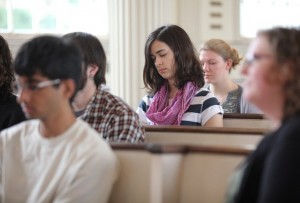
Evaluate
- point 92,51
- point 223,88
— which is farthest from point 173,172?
point 223,88

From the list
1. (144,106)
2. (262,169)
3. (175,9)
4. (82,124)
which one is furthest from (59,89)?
(175,9)

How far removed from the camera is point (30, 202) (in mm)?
1795

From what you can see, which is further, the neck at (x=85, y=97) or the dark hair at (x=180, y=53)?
the dark hair at (x=180, y=53)

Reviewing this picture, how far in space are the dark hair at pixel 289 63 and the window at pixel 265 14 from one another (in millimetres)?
3913

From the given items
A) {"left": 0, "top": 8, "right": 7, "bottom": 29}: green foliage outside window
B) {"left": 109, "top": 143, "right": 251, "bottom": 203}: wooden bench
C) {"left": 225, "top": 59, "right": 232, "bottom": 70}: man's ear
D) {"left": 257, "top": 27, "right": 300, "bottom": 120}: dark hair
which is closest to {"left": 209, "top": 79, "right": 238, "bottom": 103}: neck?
{"left": 225, "top": 59, "right": 232, "bottom": 70}: man's ear

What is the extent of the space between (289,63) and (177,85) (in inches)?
62.7

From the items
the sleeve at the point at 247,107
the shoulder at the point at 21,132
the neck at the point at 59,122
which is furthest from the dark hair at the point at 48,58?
the sleeve at the point at 247,107

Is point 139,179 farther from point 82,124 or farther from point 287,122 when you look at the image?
point 287,122

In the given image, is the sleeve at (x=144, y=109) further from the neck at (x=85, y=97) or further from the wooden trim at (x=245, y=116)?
the neck at (x=85, y=97)

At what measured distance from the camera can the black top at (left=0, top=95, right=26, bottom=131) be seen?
8.20 ft

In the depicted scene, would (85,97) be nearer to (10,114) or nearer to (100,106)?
(100,106)

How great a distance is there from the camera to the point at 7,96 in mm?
2586

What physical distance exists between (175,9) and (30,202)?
3.37 m

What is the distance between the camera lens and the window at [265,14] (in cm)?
526
